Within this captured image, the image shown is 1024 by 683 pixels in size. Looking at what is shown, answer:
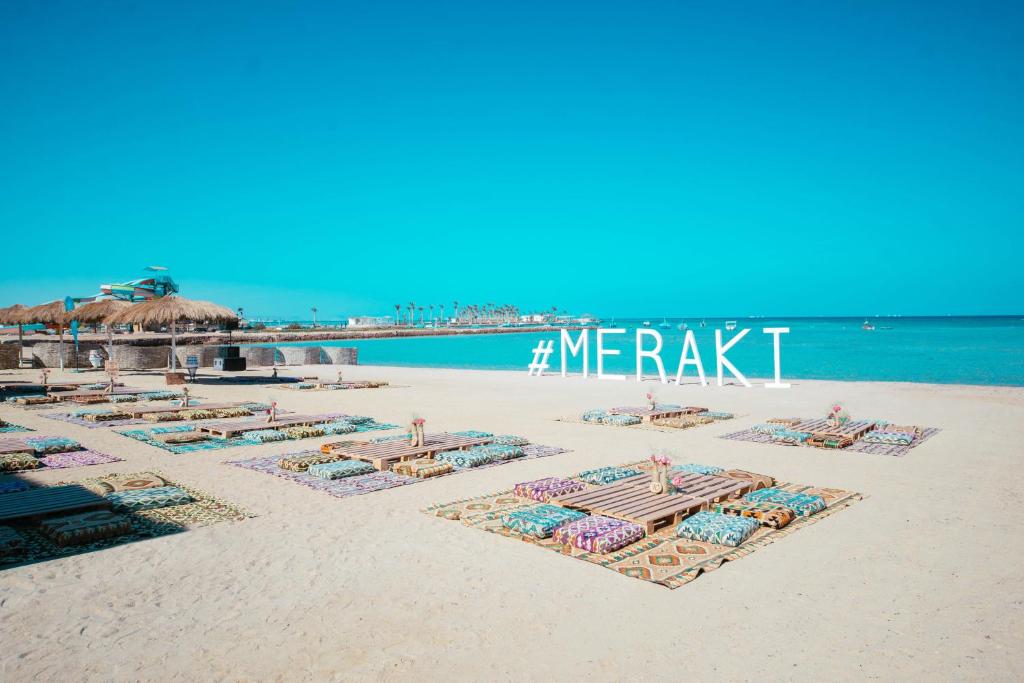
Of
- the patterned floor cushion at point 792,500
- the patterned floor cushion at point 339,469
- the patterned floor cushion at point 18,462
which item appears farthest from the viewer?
the patterned floor cushion at point 18,462

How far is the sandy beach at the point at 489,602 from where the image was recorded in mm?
3781

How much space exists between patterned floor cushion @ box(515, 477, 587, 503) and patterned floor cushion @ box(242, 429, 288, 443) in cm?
513

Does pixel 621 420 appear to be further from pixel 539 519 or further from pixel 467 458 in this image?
pixel 539 519

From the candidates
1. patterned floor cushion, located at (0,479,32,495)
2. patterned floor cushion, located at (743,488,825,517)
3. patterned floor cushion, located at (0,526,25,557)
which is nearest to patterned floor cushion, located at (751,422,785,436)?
patterned floor cushion, located at (743,488,825,517)

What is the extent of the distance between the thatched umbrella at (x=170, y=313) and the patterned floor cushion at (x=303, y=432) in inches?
439

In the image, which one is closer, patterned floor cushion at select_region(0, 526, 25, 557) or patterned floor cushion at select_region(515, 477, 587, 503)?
patterned floor cushion at select_region(0, 526, 25, 557)

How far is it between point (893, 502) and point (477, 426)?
23.2 feet

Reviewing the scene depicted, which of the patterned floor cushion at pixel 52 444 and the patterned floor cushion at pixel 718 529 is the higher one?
the patterned floor cushion at pixel 52 444

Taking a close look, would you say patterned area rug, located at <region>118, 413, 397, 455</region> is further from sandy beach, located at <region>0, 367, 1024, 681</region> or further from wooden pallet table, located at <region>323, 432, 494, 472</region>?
sandy beach, located at <region>0, 367, 1024, 681</region>

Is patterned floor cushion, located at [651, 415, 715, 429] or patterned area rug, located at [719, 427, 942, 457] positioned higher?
patterned floor cushion, located at [651, 415, 715, 429]

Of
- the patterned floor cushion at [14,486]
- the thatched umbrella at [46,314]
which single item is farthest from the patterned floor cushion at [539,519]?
the thatched umbrella at [46,314]

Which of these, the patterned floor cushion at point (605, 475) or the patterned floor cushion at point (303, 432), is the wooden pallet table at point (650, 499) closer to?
the patterned floor cushion at point (605, 475)

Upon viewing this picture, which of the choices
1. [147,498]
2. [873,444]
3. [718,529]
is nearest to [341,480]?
[147,498]

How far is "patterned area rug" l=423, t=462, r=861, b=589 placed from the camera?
5.09m
